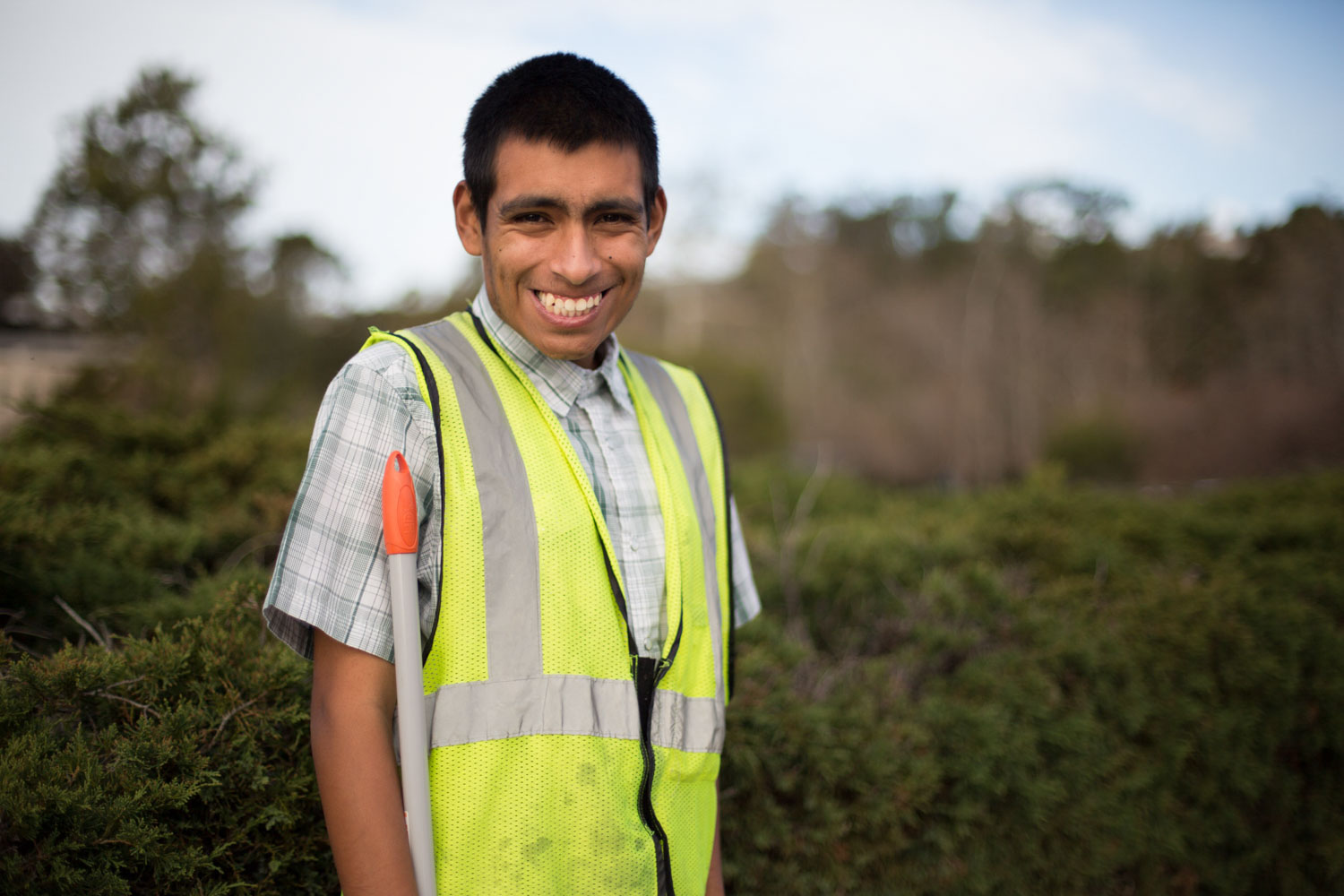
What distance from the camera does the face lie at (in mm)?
1479

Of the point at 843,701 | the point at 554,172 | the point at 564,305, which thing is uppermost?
the point at 554,172

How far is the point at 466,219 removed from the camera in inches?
63.7

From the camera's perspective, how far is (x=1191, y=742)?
359cm

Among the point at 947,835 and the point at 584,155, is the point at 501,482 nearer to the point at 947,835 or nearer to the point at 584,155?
the point at 584,155

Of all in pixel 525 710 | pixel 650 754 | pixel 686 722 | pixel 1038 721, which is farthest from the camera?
pixel 1038 721

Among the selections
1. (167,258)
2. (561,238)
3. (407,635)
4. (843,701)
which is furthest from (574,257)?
(167,258)

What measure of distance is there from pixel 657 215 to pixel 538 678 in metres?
0.99

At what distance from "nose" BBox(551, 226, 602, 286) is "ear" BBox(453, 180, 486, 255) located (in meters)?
0.18

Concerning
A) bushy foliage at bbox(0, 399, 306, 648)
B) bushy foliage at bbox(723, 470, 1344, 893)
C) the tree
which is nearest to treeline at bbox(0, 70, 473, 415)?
the tree

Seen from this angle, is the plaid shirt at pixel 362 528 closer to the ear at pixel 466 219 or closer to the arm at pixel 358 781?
the arm at pixel 358 781

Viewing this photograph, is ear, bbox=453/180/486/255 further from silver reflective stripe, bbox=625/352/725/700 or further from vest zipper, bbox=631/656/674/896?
vest zipper, bbox=631/656/674/896

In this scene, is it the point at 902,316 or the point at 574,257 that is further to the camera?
the point at 902,316

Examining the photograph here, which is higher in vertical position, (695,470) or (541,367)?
(541,367)

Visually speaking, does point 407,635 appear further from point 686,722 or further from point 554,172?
point 554,172
